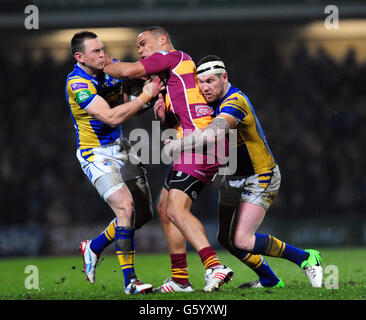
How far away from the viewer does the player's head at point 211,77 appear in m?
6.04

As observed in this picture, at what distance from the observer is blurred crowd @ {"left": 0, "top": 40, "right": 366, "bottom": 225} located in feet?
49.8

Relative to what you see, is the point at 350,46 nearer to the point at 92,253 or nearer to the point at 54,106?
the point at 54,106

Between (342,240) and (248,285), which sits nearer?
(248,285)

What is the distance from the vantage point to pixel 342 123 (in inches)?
696

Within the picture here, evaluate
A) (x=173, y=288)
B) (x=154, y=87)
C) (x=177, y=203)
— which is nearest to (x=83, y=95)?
(x=154, y=87)

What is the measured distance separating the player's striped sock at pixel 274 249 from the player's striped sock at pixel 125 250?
3.98 ft

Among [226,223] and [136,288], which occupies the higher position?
[226,223]

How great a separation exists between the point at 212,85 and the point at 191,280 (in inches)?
111

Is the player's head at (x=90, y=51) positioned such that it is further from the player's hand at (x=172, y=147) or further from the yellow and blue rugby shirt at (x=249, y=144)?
the yellow and blue rugby shirt at (x=249, y=144)

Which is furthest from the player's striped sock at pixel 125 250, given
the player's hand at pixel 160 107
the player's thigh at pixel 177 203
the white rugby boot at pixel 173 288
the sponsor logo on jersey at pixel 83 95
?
the sponsor logo on jersey at pixel 83 95

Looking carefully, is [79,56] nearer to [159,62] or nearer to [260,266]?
[159,62]

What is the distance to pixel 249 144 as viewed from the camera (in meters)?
6.34

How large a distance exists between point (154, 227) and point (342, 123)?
6.52 meters
